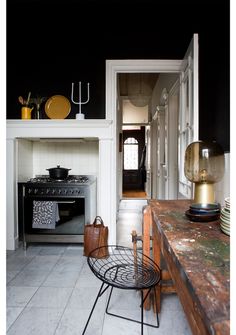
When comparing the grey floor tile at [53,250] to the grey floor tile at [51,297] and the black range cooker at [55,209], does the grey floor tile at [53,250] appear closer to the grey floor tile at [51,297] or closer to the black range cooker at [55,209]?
the black range cooker at [55,209]

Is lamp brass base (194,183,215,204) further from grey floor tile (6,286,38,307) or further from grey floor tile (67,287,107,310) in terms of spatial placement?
grey floor tile (6,286,38,307)

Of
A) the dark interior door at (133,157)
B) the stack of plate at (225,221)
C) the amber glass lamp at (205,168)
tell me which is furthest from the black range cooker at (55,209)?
the dark interior door at (133,157)

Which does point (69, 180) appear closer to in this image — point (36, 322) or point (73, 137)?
point (73, 137)

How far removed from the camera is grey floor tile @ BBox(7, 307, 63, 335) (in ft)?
5.37

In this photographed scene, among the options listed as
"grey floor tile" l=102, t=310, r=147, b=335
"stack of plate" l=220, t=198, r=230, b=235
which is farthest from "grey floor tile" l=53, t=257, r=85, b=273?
"stack of plate" l=220, t=198, r=230, b=235

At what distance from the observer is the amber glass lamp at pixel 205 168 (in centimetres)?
155

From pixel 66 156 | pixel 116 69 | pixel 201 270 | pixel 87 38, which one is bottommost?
pixel 201 270

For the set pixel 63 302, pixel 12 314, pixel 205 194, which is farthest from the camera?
pixel 63 302

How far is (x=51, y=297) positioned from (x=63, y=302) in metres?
0.14

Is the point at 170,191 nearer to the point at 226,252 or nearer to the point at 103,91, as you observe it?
the point at 103,91

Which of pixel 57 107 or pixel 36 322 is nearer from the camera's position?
pixel 36 322

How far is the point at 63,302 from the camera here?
199 centimetres

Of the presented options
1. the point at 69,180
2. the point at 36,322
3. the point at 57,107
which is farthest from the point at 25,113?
the point at 36,322
